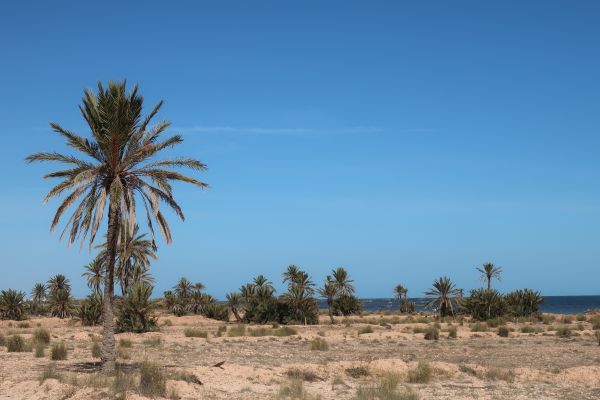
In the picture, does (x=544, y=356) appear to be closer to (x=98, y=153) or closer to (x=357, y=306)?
(x=98, y=153)

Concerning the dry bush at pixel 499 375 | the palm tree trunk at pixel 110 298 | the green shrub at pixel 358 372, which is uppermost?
the palm tree trunk at pixel 110 298

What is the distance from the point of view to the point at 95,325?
5016 cm

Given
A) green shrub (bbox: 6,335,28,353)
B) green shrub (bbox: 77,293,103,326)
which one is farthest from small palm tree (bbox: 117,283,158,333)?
green shrub (bbox: 6,335,28,353)

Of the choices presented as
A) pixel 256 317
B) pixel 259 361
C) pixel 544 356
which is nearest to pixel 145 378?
pixel 259 361

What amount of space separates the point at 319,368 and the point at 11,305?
165 feet

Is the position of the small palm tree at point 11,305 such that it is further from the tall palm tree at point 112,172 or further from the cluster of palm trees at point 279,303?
the tall palm tree at point 112,172

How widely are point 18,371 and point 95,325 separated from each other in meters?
32.4

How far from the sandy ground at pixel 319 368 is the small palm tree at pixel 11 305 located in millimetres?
29270

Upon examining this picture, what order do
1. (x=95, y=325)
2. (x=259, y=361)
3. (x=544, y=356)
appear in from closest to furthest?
(x=259, y=361) < (x=544, y=356) < (x=95, y=325)

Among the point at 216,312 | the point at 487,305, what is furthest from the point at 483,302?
the point at 216,312

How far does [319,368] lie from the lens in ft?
70.8

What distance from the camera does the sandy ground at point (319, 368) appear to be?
52.6ft

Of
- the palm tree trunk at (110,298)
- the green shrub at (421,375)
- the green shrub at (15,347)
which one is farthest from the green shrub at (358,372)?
the green shrub at (15,347)

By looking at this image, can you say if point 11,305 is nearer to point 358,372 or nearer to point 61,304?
point 61,304
